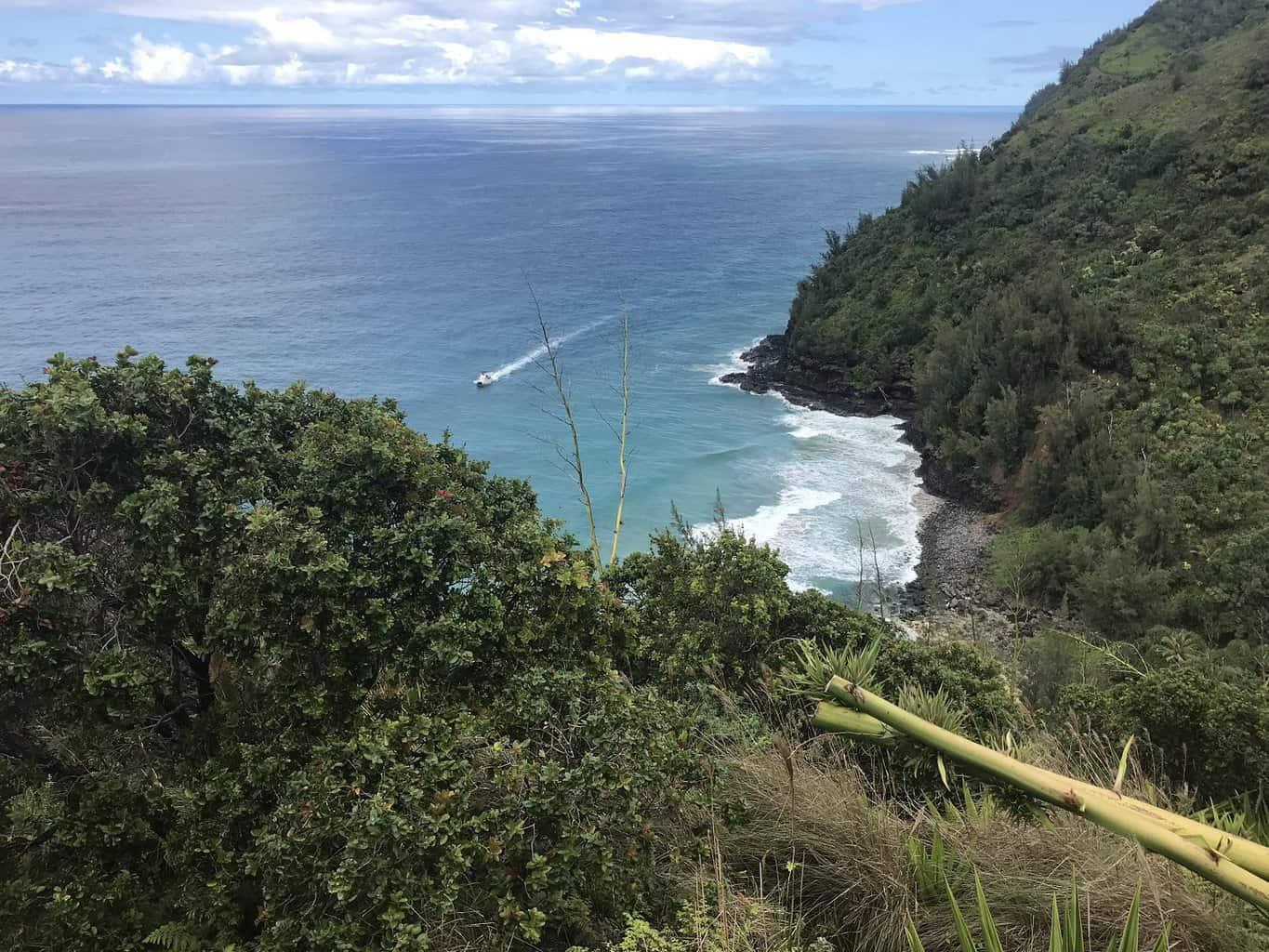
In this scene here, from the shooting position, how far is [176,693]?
257 inches

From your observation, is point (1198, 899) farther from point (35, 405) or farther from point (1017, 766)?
point (35, 405)

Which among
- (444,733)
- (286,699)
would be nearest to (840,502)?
(286,699)

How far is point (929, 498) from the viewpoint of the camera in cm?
2972

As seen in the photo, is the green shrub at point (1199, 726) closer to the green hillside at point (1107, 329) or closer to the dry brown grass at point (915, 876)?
the dry brown grass at point (915, 876)

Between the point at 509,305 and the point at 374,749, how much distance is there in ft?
161

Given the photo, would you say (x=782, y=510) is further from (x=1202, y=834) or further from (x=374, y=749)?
(x=1202, y=834)

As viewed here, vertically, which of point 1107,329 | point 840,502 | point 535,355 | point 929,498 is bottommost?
point 840,502

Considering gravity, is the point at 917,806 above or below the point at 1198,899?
below

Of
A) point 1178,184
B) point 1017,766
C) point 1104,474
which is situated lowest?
point 1104,474

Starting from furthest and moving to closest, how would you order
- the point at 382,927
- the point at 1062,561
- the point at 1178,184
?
the point at 1178,184 → the point at 1062,561 → the point at 382,927

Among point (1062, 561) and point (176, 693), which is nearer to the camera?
point (176, 693)

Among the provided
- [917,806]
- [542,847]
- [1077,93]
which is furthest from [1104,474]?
[1077,93]

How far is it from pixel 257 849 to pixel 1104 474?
2403 cm

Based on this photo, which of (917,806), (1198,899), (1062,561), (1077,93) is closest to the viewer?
(1198,899)
